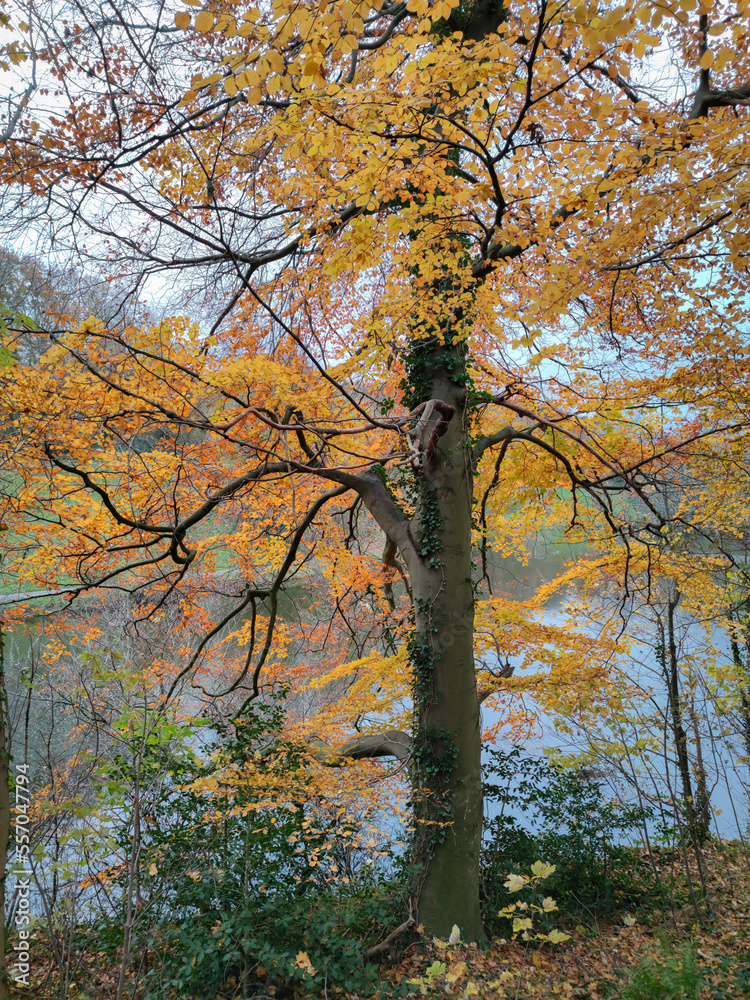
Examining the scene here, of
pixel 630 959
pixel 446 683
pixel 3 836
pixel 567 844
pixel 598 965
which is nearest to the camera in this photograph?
pixel 3 836

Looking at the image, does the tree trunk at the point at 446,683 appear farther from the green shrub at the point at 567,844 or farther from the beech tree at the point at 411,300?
the green shrub at the point at 567,844

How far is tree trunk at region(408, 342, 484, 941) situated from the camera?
16.3 feet

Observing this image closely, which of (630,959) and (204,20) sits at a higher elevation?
(204,20)

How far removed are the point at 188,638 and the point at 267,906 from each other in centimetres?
882

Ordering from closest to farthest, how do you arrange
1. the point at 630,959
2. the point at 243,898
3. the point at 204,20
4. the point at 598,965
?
1. the point at 204,20
2. the point at 243,898
3. the point at 630,959
4. the point at 598,965

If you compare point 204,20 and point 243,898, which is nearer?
point 204,20

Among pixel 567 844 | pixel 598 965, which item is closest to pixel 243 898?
pixel 598 965

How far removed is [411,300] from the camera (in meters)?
5.19

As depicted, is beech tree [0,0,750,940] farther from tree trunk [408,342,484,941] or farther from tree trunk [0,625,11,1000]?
tree trunk [0,625,11,1000]

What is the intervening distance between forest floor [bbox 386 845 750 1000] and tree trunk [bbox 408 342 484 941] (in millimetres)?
416

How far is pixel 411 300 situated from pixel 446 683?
3.40m

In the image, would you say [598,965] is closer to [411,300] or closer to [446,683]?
[446,683]

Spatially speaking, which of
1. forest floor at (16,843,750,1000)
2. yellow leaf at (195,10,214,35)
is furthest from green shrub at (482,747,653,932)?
yellow leaf at (195,10,214,35)

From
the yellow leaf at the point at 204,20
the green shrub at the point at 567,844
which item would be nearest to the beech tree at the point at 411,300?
the yellow leaf at the point at 204,20
